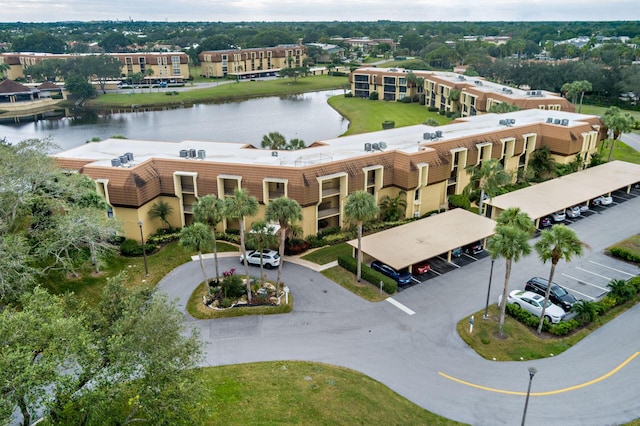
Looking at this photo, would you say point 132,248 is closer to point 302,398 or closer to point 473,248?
point 302,398

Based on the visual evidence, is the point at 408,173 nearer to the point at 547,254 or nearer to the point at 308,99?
the point at 547,254

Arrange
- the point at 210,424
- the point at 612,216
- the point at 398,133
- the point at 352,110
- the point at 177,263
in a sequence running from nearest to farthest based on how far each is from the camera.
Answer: the point at 210,424 < the point at 177,263 < the point at 612,216 < the point at 398,133 < the point at 352,110

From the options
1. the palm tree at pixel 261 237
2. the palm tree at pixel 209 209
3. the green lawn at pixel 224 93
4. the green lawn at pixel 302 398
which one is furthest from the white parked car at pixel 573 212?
the green lawn at pixel 224 93

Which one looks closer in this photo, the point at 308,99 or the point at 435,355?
the point at 435,355

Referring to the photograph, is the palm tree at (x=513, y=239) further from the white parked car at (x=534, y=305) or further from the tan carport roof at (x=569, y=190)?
the tan carport roof at (x=569, y=190)

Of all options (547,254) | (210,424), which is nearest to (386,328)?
(547,254)

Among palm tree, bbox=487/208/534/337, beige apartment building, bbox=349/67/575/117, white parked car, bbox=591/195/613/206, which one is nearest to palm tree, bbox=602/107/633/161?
white parked car, bbox=591/195/613/206

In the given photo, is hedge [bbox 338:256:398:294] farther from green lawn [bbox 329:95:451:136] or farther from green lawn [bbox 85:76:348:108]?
green lawn [bbox 85:76:348:108]
